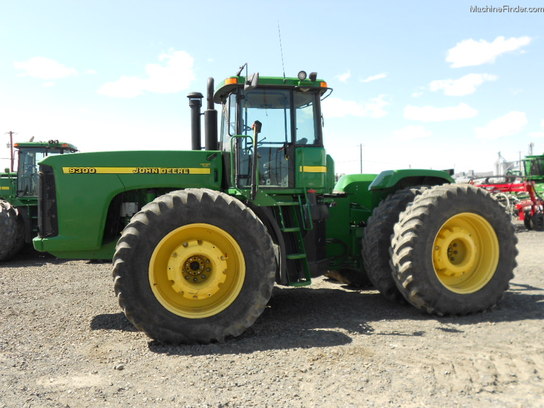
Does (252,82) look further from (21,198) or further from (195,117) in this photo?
(21,198)

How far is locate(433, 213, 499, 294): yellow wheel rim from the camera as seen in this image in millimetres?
5496

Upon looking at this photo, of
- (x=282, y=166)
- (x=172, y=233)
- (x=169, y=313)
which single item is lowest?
(x=169, y=313)

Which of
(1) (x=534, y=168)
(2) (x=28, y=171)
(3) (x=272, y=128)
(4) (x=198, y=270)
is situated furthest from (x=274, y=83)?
(1) (x=534, y=168)

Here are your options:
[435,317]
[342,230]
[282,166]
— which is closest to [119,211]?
[282,166]

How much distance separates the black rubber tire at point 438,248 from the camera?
5180mm

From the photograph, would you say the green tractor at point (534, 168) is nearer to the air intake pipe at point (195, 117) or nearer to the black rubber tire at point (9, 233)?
the air intake pipe at point (195, 117)

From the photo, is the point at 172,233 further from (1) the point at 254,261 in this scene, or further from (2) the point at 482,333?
(2) the point at 482,333

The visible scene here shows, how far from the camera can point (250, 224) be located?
184 inches

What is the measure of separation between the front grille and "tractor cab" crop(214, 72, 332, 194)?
196 centimetres

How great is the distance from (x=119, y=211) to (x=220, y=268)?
1.60m

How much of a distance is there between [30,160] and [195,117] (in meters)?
8.43

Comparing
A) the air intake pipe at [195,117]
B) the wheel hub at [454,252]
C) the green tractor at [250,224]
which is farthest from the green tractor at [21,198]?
the wheel hub at [454,252]

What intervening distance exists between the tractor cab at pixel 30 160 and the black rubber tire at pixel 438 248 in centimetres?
1011

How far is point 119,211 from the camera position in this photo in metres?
5.51
